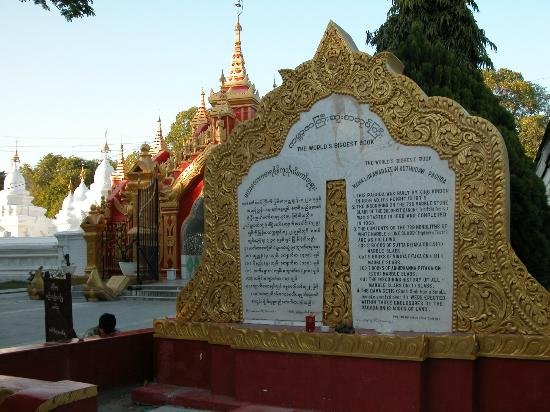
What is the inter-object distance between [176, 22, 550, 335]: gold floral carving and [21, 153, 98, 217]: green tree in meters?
50.4

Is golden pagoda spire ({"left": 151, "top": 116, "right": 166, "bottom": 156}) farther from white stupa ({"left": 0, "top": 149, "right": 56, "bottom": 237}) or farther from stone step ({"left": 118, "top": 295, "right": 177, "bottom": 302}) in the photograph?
white stupa ({"left": 0, "top": 149, "right": 56, "bottom": 237})

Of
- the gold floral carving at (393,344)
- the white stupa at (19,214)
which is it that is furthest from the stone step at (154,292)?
the white stupa at (19,214)

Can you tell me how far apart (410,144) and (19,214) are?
37.9 meters

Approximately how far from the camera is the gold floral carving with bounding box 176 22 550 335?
4641 millimetres

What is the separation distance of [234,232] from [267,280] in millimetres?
631

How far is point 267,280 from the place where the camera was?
5.67 m

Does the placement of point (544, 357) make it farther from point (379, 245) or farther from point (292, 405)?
point (292, 405)

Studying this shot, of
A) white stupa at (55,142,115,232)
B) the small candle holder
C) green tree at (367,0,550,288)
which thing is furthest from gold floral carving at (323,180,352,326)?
white stupa at (55,142,115,232)

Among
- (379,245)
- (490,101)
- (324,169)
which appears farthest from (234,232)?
(490,101)

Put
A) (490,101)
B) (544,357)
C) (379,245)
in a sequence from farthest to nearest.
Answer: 1. (490,101)
2. (379,245)
3. (544,357)

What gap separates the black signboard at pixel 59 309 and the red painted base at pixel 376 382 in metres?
1.38

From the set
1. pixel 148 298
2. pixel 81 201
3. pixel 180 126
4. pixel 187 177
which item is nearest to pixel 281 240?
pixel 148 298

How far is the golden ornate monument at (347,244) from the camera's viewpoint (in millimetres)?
4602

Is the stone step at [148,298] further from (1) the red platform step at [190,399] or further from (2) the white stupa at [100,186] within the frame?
(2) the white stupa at [100,186]
